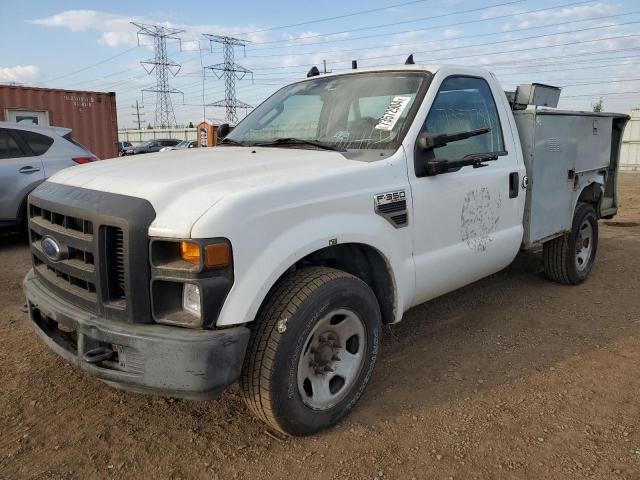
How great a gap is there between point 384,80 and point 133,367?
7.94ft

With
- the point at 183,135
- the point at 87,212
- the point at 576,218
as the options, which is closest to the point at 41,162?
the point at 87,212

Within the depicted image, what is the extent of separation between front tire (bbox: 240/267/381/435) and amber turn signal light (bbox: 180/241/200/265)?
0.45 meters

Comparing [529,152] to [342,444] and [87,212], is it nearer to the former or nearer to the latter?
[342,444]

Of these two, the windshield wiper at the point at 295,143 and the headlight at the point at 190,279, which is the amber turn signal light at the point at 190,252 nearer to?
the headlight at the point at 190,279

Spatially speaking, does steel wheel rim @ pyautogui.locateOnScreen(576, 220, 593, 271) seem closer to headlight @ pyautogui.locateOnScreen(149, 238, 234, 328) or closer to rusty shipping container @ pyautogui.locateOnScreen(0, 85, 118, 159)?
headlight @ pyautogui.locateOnScreen(149, 238, 234, 328)

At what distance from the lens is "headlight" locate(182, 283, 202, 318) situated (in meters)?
2.24

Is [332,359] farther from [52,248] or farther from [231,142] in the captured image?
[231,142]

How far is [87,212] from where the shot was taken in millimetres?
2424

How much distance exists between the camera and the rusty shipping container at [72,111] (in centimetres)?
1217

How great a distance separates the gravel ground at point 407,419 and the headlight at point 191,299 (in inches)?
30.8

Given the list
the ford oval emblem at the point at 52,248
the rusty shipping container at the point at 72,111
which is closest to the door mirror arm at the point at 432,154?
the ford oval emblem at the point at 52,248

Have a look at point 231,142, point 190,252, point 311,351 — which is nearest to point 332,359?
point 311,351

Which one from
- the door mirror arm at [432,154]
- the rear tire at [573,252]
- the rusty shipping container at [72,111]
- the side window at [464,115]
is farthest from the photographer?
the rusty shipping container at [72,111]

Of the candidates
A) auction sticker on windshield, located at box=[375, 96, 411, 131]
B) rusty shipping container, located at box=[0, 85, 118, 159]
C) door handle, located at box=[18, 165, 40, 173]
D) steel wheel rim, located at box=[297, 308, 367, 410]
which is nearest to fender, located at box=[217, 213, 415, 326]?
steel wheel rim, located at box=[297, 308, 367, 410]
